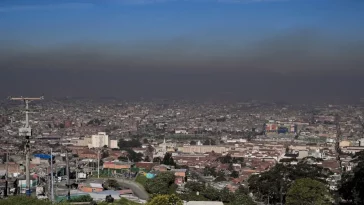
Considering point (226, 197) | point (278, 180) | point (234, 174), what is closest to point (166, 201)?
point (226, 197)

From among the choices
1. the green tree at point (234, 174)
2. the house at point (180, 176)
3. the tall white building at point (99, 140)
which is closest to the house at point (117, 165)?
the house at point (180, 176)

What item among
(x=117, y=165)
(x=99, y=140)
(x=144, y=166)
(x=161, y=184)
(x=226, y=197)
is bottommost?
(x=226, y=197)

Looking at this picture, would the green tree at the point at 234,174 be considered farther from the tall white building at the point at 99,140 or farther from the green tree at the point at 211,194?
the tall white building at the point at 99,140

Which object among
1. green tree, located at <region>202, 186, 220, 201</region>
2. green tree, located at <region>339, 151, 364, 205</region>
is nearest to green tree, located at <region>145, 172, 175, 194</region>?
green tree, located at <region>202, 186, 220, 201</region>

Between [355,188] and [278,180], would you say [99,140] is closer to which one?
[278,180]

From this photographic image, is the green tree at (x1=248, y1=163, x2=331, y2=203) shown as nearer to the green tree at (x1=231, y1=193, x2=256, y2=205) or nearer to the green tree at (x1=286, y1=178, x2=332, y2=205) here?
the green tree at (x1=231, y1=193, x2=256, y2=205)

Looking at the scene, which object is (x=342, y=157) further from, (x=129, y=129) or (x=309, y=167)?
(x=129, y=129)
